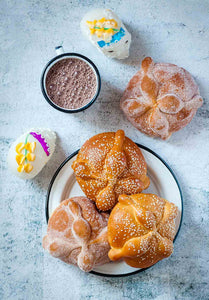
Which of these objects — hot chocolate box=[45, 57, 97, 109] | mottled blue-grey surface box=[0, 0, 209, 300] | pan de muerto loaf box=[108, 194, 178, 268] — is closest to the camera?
pan de muerto loaf box=[108, 194, 178, 268]

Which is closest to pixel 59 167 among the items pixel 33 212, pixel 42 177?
pixel 42 177

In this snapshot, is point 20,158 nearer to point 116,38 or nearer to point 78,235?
point 78,235

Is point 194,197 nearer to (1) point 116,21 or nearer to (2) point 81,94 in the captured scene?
(2) point 81,94

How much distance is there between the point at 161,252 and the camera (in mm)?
1272

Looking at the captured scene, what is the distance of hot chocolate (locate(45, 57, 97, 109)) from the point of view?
4.73 feet

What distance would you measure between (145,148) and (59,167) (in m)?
0.44

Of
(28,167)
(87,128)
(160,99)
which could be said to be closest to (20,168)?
(28,167)

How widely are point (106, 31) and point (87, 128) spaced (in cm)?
49

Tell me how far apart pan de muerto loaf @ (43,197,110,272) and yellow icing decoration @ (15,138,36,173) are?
0.25 metres

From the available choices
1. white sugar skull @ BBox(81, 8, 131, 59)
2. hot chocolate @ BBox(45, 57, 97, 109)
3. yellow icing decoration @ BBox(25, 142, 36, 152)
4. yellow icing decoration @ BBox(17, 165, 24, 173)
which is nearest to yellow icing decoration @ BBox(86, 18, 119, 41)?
white sugar skull @ BBox(81, 8, 131, 59)

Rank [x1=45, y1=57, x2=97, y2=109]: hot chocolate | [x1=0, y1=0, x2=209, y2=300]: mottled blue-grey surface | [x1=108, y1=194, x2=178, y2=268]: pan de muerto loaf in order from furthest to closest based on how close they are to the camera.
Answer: [x1=0, y1=0, x2=209, y2=300]: mottled blue-grey surface, [x1=45, y1=57, x2=97, y2=109]: hot chocolate, [x1=108, y1=194, x2=178, y2=268]: pan de muerto loaf

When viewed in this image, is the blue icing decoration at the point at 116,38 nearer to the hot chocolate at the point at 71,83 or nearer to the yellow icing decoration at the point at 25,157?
the hot chocolate at the point at 71,83

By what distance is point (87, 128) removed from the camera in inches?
63.9

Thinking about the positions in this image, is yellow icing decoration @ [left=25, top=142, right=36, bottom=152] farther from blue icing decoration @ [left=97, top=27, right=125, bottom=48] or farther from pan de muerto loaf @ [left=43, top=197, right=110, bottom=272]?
blue icing decoration @ [left=97, top=27, right=125, bottom=48]
